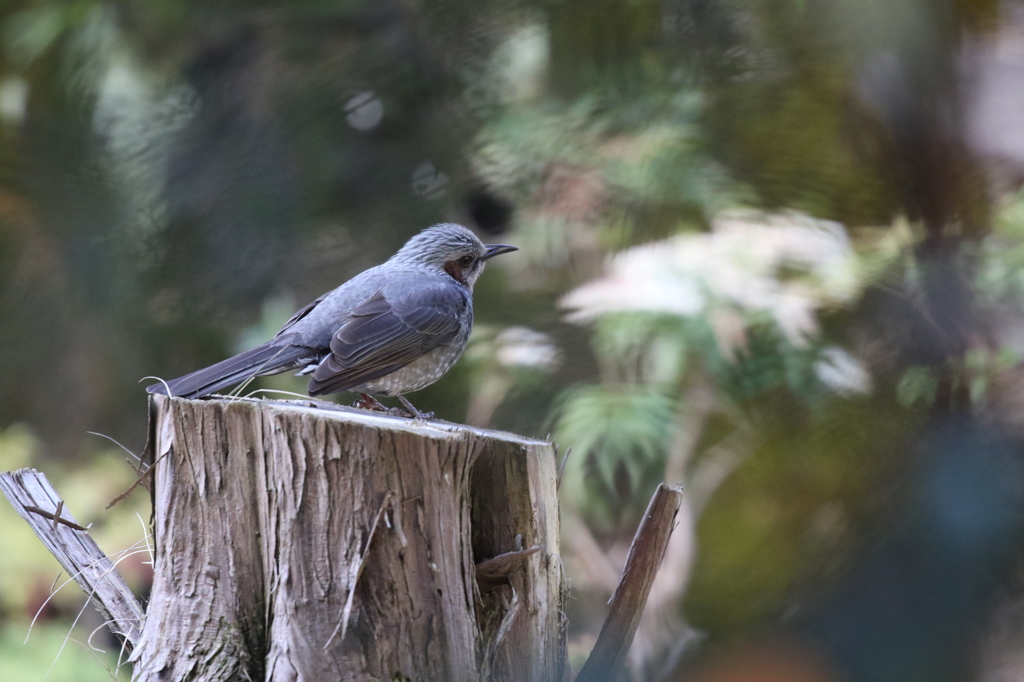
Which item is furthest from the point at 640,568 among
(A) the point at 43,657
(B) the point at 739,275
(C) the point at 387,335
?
(A) the point at 43,657

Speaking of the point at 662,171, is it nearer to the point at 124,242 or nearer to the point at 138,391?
the point at 124,242

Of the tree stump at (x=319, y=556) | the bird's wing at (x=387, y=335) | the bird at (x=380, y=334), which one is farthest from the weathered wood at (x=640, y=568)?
the bird's wing at (x=387, y=335)

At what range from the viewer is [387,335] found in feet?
7.89

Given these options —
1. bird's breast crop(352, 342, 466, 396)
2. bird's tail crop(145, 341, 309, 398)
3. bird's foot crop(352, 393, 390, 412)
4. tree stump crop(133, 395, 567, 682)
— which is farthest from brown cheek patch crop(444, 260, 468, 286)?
tree stump crop(133, 395, 567, 682)

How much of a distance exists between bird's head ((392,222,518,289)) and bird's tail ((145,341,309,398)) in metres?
0.72

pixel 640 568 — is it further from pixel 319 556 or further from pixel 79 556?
pixel 79 556

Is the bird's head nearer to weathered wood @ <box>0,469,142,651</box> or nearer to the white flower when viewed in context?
the white flower

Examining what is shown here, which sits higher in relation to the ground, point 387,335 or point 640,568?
point 387,335

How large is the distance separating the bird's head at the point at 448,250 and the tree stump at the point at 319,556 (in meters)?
1.35

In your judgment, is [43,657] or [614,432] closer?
[614,432]

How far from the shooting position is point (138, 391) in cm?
382

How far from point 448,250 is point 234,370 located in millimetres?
1125

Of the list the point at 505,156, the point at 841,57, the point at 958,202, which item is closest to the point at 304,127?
the point at 505,156

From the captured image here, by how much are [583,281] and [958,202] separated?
198 centimetres
